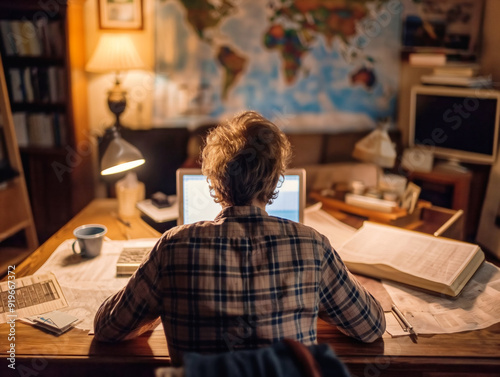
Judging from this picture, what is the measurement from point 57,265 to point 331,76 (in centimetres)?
272

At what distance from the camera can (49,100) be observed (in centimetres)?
340

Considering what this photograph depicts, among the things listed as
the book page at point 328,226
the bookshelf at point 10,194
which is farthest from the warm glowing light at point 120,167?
the bookshelf at point 10,194

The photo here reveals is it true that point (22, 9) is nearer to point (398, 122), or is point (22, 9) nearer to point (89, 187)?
point (89, 187)

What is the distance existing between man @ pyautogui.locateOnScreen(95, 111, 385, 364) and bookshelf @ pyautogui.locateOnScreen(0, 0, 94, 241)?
2499mm

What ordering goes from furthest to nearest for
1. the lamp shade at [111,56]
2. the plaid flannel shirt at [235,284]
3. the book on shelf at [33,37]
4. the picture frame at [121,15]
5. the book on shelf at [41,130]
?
the picture frame at [121,15] < the book on shelf at [41,130] < the book on shelf at [33,37] < the lamp shade at [111,56] < the plaid flannel shirt at [235,284]

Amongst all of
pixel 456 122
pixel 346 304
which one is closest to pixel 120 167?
pixel 346 304

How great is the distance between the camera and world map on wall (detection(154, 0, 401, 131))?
143 inches

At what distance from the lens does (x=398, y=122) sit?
3.94 metres

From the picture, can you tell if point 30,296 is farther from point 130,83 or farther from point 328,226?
point 130,83

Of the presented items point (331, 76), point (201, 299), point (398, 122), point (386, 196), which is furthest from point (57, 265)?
point (398, 122)

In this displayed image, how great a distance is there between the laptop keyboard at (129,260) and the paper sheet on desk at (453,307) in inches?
29.7

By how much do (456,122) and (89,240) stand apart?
260 centimetres

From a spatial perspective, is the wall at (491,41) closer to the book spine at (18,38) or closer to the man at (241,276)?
the man at (241,276)

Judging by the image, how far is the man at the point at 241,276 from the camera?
107cm
